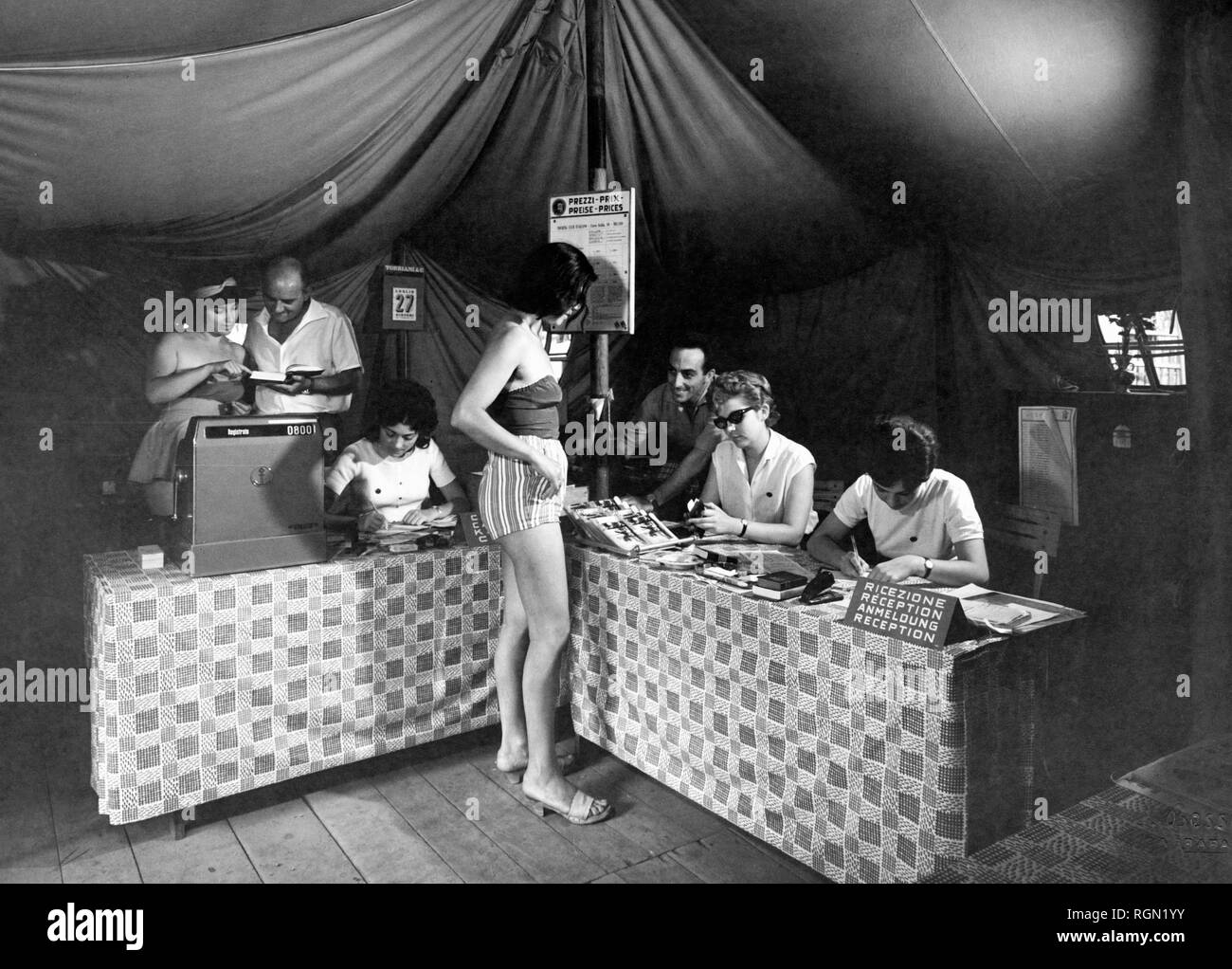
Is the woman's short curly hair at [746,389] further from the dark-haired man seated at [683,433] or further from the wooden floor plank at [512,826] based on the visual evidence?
the wooden floor plank at [512,826]

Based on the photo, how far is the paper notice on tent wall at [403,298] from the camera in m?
3.73

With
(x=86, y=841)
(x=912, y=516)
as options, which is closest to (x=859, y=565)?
Result: (x=912, y=516)

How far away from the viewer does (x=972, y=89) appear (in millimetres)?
2084

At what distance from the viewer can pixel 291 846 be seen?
2.09m

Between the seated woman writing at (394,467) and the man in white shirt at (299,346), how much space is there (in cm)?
Result: 54

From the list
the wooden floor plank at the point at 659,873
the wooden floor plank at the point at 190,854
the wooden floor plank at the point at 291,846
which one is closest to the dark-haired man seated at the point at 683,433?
the wooden floor plank at the point at 659,873

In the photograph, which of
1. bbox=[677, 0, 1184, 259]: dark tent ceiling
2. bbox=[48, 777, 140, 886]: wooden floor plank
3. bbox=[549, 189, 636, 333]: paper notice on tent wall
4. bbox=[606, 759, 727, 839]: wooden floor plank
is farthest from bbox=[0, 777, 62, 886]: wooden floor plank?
bbox=[677, 0, 1184, 259]: dark tent ceiling

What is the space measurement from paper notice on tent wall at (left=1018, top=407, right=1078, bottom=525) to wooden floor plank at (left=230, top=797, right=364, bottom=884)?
210 centimetres

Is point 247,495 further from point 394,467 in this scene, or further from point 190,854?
point 190,854

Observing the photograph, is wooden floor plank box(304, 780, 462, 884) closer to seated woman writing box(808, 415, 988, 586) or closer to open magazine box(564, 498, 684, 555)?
open magazine box(564, 498, 684, 555)

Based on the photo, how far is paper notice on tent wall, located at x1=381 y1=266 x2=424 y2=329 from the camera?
3.73m
